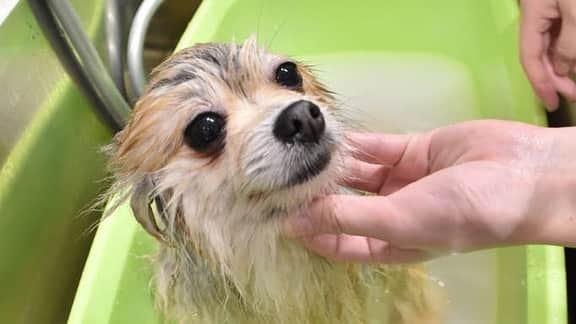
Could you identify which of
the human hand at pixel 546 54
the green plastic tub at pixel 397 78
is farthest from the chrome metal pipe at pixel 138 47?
the human hand at pixel 546 54

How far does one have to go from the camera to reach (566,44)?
51.4 inches

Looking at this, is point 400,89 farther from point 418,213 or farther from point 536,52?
point 418,213

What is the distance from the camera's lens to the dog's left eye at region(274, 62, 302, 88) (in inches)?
43.3

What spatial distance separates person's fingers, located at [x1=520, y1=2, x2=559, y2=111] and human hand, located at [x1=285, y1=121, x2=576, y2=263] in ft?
1.57

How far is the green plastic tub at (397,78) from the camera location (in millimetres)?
1308

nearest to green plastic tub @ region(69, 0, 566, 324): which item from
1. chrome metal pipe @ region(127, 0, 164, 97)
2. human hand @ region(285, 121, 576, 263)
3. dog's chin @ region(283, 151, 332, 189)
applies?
chrome metal pipe @ region(127, 0, 164, 97)

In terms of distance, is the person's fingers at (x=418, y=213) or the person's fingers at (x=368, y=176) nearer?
the person's fingers at (x=418, y=213)

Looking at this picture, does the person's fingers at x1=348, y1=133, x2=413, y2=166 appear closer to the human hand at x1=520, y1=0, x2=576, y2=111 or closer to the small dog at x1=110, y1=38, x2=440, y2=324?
the small dog at x1=110, y1=38, x2=440, y2=324

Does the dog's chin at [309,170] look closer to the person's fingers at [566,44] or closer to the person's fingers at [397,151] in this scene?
the person's fingers at [397,151]

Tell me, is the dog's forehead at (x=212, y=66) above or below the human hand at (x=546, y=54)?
above

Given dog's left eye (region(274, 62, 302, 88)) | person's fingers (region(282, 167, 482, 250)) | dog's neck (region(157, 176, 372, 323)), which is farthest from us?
dog's left eye (region(274, 62, 302, 88))

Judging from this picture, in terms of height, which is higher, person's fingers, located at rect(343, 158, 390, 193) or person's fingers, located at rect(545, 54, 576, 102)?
person's fingers, located at rect(545, 54, 576, 102)

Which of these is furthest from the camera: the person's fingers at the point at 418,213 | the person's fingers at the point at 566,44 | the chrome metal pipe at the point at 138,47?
the chrome metal pipe at the point at 138,47

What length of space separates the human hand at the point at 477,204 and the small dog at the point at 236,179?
0.07 meters
